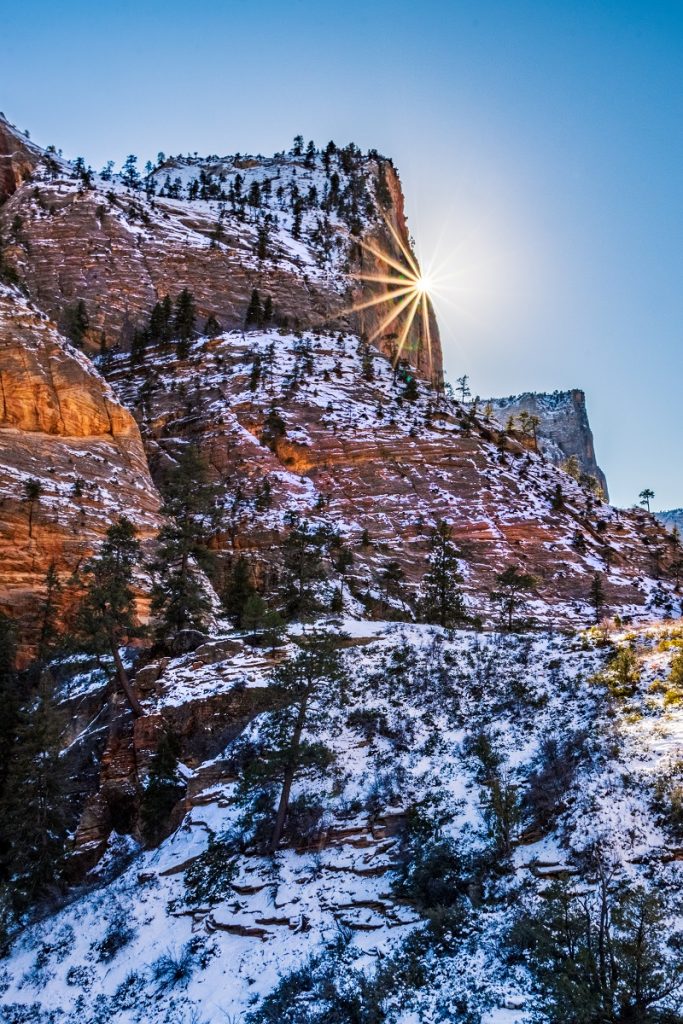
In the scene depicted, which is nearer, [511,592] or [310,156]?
[511,592]

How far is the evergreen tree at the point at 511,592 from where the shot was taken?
4008cm

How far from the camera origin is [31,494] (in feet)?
133

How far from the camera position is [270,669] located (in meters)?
26.9

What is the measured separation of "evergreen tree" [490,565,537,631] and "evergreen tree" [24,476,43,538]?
28416 millimetres

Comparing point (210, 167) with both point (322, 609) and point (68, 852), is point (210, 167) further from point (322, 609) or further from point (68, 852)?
point (68, 852)

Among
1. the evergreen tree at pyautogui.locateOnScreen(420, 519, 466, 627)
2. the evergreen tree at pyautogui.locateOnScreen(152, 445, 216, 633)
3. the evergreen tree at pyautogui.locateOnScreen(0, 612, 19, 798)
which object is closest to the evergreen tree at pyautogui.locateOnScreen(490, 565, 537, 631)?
the evergreen tree at pyautogui.locateOnScreen(420, 519, 466, 627)

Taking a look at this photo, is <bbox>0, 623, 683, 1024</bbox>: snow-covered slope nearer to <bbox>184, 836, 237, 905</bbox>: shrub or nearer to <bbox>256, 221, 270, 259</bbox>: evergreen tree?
<bbox>184, 836, 237, 905</bbox>: shrub

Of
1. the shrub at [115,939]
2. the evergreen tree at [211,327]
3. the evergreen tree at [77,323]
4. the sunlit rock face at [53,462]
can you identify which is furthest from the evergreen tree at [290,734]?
the evergreen tree at [211,327]

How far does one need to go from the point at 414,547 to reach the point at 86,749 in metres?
30.8

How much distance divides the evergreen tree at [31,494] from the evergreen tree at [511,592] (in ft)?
93.2

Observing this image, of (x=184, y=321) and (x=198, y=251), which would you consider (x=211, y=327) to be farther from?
(x=198, y=251)

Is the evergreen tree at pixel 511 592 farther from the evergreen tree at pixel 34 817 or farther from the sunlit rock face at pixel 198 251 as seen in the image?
the sunlit rock face at pixel 198 251

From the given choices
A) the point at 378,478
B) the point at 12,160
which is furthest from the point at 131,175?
the point at 378,478

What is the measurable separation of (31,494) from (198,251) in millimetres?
64844
